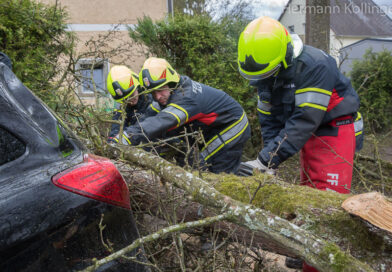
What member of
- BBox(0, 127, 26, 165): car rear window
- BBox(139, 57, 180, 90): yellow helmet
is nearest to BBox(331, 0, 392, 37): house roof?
BBox(139, 57, 180, 90): yellow helmet

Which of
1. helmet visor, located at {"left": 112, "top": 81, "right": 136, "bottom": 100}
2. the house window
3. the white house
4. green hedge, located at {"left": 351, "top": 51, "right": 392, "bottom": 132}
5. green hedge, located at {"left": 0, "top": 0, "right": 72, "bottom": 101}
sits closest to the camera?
the house window

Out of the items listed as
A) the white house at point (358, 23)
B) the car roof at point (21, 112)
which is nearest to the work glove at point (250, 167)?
the car roof at point (21, 112)

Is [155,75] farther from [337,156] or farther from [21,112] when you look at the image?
[21,112]

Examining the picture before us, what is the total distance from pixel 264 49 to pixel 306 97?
0.54 meters

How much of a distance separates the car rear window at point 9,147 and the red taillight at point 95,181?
18 cm

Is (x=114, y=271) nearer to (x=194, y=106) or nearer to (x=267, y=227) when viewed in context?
(x=267, y=227)

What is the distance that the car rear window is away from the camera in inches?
51.9

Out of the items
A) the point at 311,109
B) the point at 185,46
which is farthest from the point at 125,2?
the point at 311,109

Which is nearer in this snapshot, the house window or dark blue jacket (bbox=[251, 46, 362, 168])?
dark blue jacket (bbox=[251, 46, 362, 168])

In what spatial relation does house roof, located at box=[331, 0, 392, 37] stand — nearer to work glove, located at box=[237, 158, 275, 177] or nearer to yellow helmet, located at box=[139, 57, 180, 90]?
yellow helmet, located at box=[139, 57, 180, 90]

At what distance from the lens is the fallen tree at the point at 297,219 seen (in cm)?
132

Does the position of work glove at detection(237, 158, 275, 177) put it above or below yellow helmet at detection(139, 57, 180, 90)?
below

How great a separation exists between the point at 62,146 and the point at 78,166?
0.13 metres

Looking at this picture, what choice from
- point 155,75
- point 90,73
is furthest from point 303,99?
point 90,73
